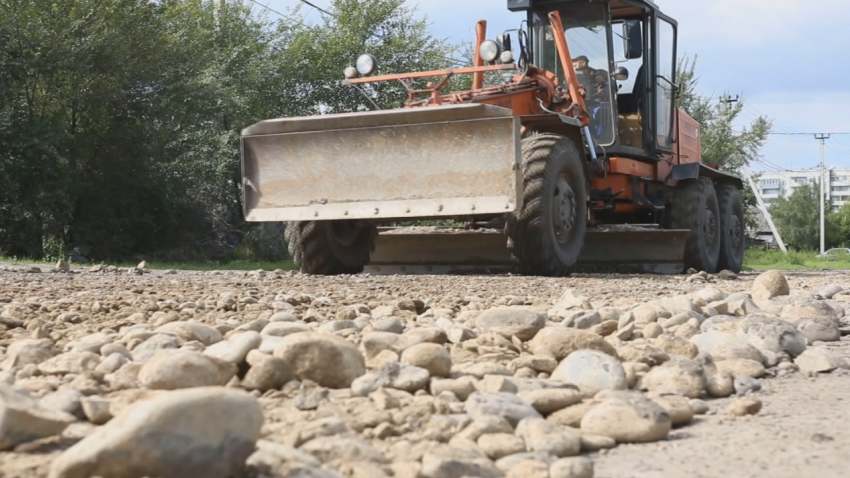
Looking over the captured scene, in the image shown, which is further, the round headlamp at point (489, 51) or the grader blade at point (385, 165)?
the round headlamp at point (489, 51)

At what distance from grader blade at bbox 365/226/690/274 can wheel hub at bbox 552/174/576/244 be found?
45.1 inches

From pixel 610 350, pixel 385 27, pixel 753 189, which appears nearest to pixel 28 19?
pixel 385 27

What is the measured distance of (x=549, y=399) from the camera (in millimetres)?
2961

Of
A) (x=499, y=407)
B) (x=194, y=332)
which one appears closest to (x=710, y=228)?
(x=194, y=332)

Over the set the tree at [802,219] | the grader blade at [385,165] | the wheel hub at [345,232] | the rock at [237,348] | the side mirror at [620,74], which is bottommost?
the tree at [802,219]

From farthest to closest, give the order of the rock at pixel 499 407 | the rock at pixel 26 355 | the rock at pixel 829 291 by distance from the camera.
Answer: the rock at pixel 829 291
the rock at pixel 26 355
the rock at pixel 499 407

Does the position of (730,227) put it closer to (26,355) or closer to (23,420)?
(26,355)

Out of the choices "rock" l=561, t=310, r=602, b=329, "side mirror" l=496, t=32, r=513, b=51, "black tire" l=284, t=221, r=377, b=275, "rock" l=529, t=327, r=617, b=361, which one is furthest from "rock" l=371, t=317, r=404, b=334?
"side mirror" l=496, t=32, r=513, b=51

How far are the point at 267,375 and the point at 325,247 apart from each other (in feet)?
23.1

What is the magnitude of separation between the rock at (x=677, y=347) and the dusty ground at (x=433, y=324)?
299 millimetres

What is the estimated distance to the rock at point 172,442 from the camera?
1954 mm

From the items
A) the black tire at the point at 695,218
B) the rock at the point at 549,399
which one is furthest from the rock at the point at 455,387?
the black tire at the point at 695,218

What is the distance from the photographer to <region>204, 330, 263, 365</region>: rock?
123 inches

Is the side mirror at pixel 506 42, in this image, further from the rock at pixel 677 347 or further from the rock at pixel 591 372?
the rock at pixel 591 372
